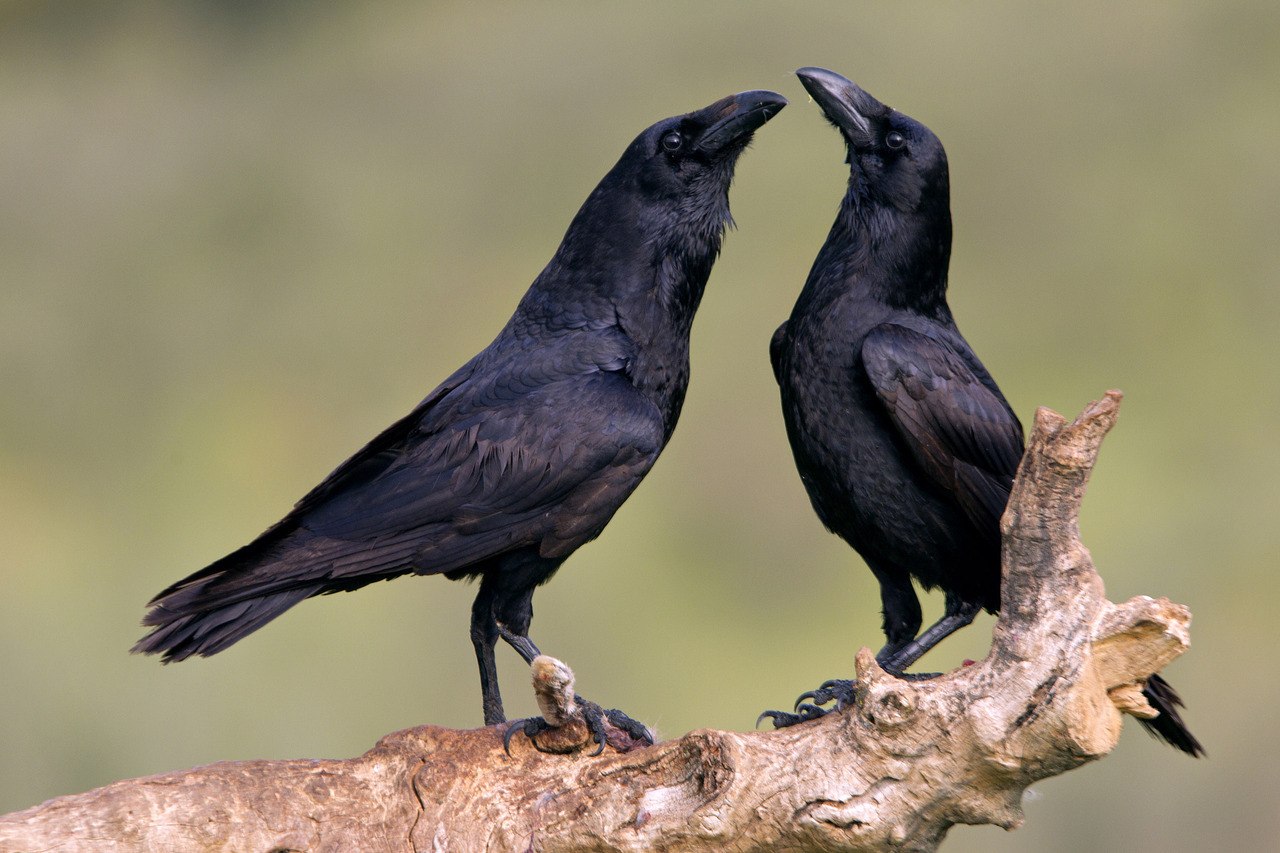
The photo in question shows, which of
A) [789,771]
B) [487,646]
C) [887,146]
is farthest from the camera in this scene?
[887,146]

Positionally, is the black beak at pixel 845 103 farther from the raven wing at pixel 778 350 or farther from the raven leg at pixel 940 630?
the raven leg at pixel 940 630

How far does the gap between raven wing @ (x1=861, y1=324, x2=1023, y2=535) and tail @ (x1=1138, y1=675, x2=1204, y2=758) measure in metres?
0.53

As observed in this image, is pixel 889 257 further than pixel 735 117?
No

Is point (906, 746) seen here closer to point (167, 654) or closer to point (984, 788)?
point (984, 788)

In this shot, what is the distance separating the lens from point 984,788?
2.92 metres

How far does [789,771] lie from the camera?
3.02 m

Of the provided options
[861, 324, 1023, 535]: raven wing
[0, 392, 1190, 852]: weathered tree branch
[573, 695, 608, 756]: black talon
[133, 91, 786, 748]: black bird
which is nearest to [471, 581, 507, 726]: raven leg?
[133, 91, 786, 748]: black bird

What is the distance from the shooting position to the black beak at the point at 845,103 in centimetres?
374

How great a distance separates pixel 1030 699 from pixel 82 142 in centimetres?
935

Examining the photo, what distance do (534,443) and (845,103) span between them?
1.23 m

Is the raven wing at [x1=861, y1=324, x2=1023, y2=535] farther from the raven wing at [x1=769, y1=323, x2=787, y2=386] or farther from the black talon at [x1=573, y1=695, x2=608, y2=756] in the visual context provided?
the black talon at [x1=573, y1=695, x2=608, y2=756]

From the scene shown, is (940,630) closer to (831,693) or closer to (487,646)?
(831,693)

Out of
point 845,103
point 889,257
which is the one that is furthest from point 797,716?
point 845,103

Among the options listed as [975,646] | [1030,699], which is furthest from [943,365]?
[975,646]
